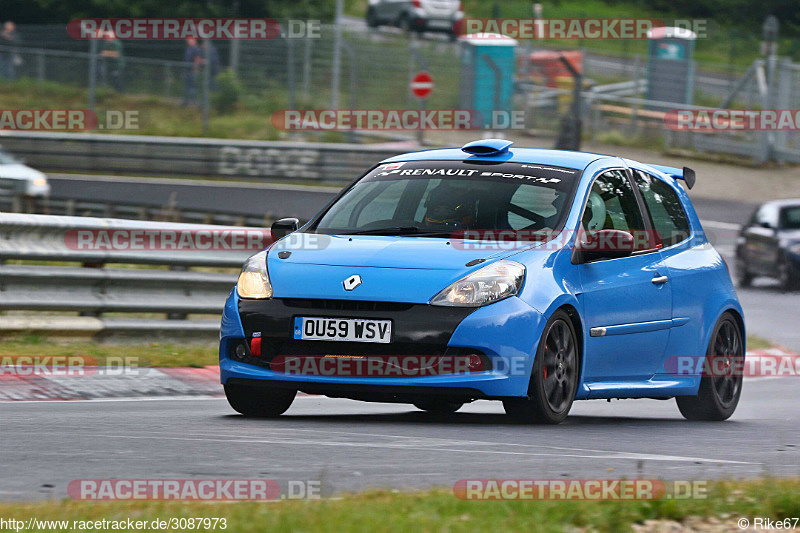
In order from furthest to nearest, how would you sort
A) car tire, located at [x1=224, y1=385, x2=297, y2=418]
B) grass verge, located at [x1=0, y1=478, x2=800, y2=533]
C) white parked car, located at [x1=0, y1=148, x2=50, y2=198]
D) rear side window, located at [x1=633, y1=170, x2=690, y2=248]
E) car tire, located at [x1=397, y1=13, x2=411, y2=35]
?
car tire, located at [x1=397, y1=13, x2=411, y2=35]
white parked car, located at [x1=0, y1=148, x2=50, y2=198]
rear side window, located at [x1=633, y1=170, x2=690, y2=248]
car tire, located at [x1=224, y1=385, x2=297, y2=418]
grass verge, located at [x1=0, y1=478, x2=800, y2=533]

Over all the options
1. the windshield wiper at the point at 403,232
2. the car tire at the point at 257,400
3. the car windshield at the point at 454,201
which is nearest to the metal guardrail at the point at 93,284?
the car windshield at the point at 454,201

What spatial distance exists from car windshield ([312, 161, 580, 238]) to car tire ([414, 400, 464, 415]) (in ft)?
2.99

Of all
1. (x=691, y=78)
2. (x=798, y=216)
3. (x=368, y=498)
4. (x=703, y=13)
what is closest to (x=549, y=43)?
(x=703, y=13)

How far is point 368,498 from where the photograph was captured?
5.05 meters

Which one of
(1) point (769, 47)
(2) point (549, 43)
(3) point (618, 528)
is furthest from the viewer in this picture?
(2) point (549, 43)

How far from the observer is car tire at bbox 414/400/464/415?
760 centimetres

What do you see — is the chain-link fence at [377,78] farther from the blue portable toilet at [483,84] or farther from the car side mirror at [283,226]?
the car side mirror at [283,226]

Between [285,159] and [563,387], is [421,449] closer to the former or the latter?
[563,387]

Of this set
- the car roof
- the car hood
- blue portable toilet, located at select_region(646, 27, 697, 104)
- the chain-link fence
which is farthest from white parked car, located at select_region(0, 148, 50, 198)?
blue portable toilet, located at select_region(646, 27, 697, 104)

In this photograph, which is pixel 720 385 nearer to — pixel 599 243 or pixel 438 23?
pixel 599 243

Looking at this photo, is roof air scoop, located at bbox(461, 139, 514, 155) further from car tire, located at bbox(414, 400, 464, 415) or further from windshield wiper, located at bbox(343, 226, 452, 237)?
car tire, located at bbox(414, 400, 464, 415)

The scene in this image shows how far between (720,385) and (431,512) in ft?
16.7

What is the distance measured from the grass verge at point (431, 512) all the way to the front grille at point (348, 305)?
2065 mm

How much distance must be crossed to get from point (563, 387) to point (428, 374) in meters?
0.88
